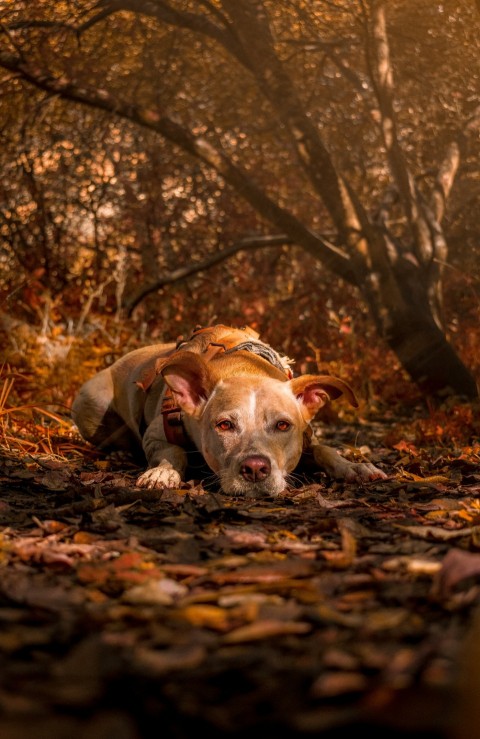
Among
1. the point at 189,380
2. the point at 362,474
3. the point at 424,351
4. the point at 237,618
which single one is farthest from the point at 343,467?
the point at 424,351

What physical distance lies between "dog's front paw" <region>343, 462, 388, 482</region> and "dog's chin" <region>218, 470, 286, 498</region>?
1.72ft

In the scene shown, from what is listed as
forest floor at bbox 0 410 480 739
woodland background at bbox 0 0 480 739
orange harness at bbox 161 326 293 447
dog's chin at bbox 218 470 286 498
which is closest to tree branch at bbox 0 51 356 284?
woodland background at bbox 0 0 480 739

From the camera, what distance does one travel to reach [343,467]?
4531 millimetres

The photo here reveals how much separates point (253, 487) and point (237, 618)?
203 cm

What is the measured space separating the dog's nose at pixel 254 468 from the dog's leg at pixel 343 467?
25.1 inches

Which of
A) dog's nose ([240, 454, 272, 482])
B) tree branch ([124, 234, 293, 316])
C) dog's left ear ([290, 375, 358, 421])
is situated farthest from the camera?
tree branch ([124, 234, 293, 316])

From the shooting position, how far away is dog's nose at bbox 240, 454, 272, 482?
3982mm

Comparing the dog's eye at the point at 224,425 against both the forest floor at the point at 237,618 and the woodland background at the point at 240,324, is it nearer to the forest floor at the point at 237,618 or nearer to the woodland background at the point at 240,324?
the woodland background at the point at 240,324

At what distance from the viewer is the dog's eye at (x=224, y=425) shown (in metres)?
4.25

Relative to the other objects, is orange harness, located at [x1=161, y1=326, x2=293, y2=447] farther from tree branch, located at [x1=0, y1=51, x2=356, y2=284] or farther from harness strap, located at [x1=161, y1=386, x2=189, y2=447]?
tree branch, located at [x1=0, y1=51, x2=356, y2=284]

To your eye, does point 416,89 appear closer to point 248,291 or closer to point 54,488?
point 248,291

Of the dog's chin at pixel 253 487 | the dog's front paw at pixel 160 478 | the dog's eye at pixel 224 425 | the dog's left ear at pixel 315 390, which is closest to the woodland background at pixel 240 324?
the dog's chin at pixel 253 487

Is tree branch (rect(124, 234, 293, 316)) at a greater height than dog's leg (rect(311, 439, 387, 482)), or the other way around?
tree branch (rect(124, 234, 293, 316))

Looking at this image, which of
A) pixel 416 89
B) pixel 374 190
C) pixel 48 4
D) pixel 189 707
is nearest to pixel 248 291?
pixel 374 190
